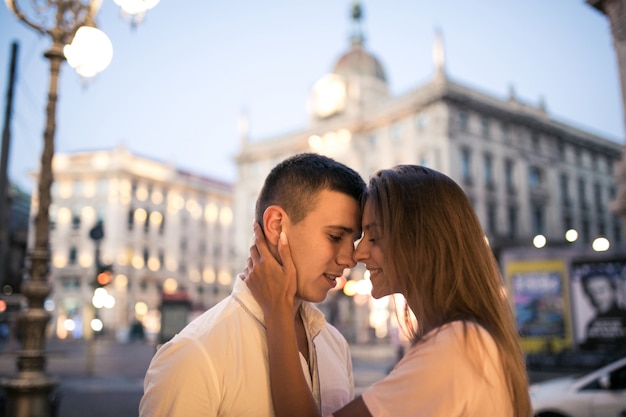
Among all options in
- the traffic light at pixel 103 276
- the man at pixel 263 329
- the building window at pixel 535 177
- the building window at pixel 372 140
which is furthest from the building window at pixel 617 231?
the man at pixel 263 329

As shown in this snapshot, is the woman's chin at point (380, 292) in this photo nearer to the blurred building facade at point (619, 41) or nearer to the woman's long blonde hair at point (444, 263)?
the woman's long blonde hair at point (444, 263)

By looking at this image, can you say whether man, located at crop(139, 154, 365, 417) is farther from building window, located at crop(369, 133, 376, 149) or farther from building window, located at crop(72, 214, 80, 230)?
building window, located at crop(72, 214, 80, 230)

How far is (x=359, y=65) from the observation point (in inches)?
2194

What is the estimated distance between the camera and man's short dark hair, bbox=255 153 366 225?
2281 millimetres

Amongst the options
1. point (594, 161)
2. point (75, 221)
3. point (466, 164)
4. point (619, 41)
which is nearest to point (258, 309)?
point (619, 41)

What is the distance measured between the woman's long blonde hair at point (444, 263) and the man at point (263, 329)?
299mm

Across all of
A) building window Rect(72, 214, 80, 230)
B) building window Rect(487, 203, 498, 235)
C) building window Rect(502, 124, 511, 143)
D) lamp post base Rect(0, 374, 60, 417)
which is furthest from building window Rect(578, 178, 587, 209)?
building window Rect(72, 214, 80, 230)

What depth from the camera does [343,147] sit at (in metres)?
48.4

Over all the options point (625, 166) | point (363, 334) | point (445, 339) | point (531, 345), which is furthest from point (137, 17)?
point (363, 334)

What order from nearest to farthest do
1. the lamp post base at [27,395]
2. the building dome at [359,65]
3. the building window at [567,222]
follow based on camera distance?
1. the lamp post base at [27,395]
2. the building window at [567,222]
3. the building dome at [359,65]

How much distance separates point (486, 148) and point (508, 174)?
335 cm

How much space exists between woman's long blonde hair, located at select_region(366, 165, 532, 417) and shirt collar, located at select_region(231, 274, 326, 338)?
55 centimetres

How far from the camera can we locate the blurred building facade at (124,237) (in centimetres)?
5791

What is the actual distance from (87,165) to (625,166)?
2304 inches
